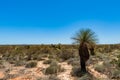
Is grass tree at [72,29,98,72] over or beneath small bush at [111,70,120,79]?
over

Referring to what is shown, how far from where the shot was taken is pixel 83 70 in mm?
15867

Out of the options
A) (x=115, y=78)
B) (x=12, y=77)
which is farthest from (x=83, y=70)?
(x=12, y=77)

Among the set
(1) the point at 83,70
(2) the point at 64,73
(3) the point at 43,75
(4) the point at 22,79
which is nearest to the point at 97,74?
(1) the point at 83,70

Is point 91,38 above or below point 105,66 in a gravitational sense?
above

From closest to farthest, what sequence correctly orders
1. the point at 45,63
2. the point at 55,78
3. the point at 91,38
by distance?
the point at 55,78 < the point at 91,38 < the point at 45,63

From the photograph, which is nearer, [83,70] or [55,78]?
[55,78]

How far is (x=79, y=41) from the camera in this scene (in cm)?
1587

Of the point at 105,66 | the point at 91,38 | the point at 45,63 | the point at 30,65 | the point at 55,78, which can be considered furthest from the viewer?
the point at 45,63

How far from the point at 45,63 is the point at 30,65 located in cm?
168

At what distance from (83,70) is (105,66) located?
2.34 m

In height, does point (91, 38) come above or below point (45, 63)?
above

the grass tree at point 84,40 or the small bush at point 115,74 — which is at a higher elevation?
the grass tree at point 84,40

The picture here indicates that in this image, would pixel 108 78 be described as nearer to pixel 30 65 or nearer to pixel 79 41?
pixel 79 41

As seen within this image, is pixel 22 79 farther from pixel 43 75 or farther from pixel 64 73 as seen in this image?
pixel 64 73
